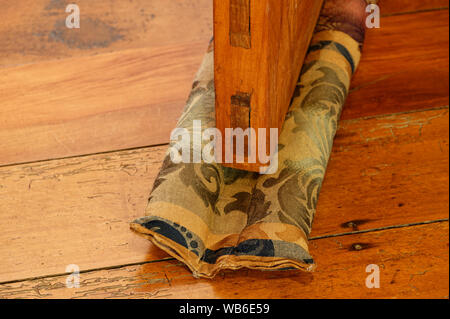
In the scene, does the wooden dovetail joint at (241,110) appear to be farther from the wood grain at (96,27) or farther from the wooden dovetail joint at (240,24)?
the wood grain at (96,27)

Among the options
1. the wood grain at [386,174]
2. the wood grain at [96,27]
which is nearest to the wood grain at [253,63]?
the wood grain at [386,174]

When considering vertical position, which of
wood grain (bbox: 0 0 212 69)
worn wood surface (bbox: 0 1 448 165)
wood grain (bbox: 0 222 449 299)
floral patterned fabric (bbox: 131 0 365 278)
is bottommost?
wood grain (bbox: 0 222 449 299)

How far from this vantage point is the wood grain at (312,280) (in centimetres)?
78

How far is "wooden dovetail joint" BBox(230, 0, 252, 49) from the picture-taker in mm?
660

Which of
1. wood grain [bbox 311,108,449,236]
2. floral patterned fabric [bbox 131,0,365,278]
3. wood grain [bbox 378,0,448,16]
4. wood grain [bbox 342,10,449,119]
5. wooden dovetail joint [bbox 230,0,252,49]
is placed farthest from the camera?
wood grain [bbox 378,0,448,16]

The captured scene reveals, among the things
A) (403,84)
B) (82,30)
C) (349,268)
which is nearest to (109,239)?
(349,268)

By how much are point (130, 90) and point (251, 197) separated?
13.0 inches

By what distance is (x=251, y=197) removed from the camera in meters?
0.85

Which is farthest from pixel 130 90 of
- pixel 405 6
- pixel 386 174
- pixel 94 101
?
pixel 405 6

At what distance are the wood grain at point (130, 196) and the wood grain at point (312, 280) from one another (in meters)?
0.02

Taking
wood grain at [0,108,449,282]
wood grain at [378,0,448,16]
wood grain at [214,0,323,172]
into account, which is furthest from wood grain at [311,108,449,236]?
wood grain at [378,0,448,16]

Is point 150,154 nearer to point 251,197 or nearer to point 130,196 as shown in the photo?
point 130,196

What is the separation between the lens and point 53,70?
1057 millimetres

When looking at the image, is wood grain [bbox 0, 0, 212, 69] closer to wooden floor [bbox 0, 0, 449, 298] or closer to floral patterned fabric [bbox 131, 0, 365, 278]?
wooden floor [bbox 0, 0, 449, 298]
